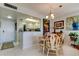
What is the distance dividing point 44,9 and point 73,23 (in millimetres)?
876

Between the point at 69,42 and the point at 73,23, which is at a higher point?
the point at 73,23

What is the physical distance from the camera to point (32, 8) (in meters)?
2.67

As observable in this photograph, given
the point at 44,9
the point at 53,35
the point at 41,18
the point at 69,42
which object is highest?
the point at 44,9

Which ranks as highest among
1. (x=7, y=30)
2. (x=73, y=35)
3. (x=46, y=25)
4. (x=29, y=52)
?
(x=46, y=25)

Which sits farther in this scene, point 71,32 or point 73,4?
point 71,32

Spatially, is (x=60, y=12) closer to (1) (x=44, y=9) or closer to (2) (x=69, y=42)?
(1) (x=44, y=9)

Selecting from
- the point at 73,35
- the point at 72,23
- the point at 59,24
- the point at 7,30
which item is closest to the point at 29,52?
the point at 7,30

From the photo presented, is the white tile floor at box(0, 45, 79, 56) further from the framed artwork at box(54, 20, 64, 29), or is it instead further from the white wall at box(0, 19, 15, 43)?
the framed artwork at box(54, 20, 64, 29)

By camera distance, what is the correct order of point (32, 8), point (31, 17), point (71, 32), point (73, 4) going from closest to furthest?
1. point (73, 4)
2. point (32, 8)
3. point (71, 32)
4. point (31, 17)

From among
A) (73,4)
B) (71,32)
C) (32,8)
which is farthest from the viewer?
(71,32)

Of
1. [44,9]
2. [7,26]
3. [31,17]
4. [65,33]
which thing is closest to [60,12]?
[44,9]

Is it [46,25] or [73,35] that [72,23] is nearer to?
[73,35]

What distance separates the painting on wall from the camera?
105 inches

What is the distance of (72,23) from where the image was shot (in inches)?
112
